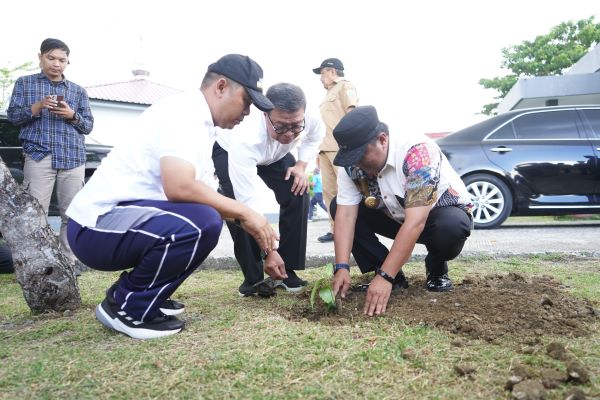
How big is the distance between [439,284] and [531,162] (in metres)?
3.91

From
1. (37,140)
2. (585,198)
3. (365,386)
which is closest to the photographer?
(365,386)

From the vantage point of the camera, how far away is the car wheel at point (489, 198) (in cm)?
657

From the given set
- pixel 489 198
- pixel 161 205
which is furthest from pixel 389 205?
pixel 489 198

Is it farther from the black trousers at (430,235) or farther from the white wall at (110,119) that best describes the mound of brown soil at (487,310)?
the white wall at (110,119)

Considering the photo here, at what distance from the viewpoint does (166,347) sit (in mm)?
2311

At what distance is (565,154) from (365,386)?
5.70 meters

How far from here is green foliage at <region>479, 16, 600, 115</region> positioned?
2666cm

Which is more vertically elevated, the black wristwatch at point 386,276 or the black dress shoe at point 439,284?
the black wristwatch at point 386,276

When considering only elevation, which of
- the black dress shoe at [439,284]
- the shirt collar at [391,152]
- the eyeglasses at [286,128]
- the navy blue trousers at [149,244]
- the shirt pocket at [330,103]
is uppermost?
the shirt pocket at [330,103]

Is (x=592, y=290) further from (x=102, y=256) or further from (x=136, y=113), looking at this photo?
(x=136, y=113)

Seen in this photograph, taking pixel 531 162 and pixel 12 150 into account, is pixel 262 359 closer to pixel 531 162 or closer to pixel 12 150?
pixel 12 150

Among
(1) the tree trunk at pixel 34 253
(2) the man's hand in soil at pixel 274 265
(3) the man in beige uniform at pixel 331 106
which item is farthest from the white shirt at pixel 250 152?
(3) the man in beige uniform at pixel 331 106

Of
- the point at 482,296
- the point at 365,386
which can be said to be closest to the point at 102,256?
the point at 365,386

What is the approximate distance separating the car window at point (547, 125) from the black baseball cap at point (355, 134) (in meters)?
4.72
